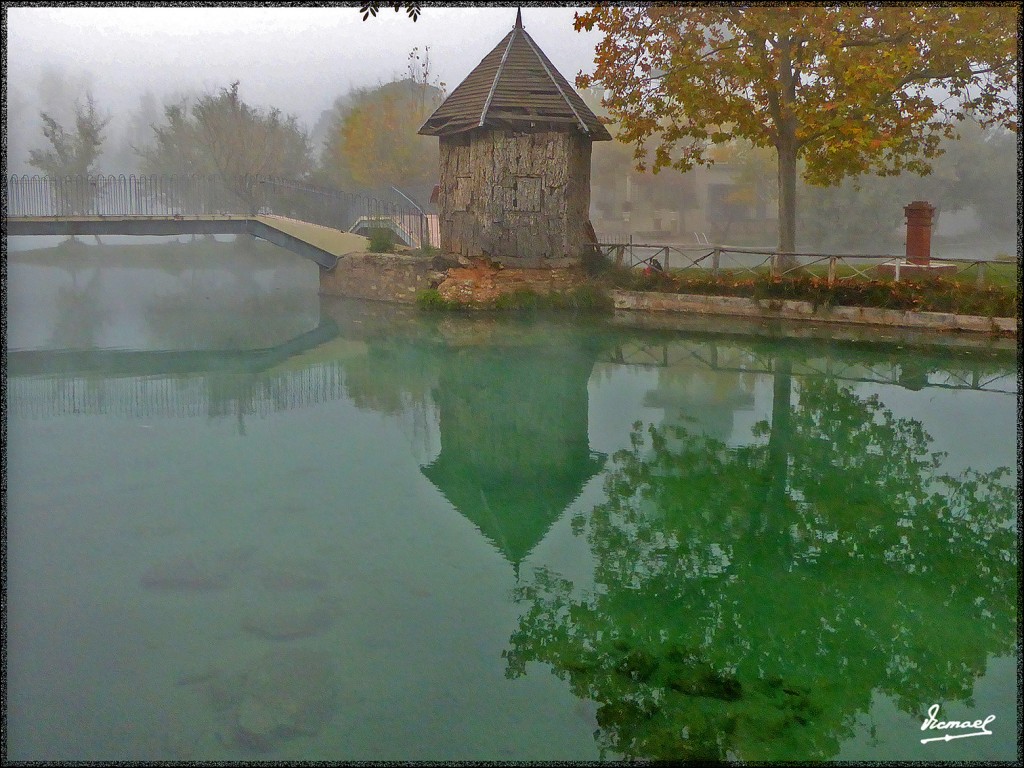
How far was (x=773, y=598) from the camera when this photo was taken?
7.27 meters

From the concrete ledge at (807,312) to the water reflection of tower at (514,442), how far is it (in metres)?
5.78

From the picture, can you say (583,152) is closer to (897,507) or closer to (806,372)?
(806,372)

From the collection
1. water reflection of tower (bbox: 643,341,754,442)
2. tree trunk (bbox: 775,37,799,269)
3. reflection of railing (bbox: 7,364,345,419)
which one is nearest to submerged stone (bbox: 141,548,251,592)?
reflection of railing (bbox: 7,364,345,419)

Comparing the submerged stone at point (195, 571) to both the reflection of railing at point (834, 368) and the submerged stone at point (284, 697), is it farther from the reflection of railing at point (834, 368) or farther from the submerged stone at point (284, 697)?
the reflection of railing at point (834, 368)

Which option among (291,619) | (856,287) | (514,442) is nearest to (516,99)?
(856,287)

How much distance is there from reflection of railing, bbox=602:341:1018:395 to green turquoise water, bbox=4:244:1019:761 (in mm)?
103

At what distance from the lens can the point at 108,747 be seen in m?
5.28

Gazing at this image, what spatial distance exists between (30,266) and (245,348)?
106 ft

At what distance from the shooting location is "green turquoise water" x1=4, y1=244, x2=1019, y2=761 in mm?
5562

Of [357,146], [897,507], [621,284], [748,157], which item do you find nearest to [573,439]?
[897,507]

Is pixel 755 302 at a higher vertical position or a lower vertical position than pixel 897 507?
higher

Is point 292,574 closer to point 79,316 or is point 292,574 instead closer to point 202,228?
point 79,316

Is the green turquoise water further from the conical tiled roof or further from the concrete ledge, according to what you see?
the conical tiled roof

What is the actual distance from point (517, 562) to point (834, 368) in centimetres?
980
